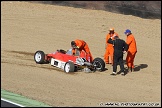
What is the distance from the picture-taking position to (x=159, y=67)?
2061 cm

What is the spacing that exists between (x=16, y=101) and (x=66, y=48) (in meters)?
9.93

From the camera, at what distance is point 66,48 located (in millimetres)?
23203

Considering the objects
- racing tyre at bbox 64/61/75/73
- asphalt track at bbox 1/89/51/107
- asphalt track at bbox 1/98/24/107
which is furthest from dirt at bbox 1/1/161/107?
asphalt track at bbox 1/98/24/107

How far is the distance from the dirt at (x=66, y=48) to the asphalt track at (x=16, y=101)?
32cm

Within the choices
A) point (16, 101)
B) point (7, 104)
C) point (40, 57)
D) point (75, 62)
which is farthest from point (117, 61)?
point (7, 104)

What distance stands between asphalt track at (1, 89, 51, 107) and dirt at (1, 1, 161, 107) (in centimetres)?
32

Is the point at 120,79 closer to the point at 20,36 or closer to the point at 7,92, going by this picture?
the point at 7,92

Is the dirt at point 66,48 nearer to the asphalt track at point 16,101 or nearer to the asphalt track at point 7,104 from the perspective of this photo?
the asphalt track at point 16,101

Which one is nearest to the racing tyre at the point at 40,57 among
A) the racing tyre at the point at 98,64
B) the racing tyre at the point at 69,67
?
the racing tyre at the point at 69,67

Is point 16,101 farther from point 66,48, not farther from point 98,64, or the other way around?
point 66,48

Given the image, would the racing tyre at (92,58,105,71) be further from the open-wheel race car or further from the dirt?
the dirt

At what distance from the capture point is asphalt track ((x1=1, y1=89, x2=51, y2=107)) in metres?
13.0

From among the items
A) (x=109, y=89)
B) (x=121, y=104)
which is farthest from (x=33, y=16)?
(x=121, y=104)

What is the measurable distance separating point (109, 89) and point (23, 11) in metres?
17.8
